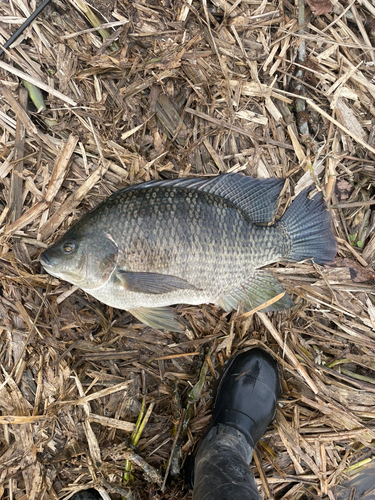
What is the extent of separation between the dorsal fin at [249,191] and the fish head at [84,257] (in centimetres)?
92

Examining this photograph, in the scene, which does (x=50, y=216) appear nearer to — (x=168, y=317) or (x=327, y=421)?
(x=168, y=317)

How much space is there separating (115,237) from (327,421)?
97.8 inches

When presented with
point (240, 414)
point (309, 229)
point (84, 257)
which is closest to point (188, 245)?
point (84, 257)

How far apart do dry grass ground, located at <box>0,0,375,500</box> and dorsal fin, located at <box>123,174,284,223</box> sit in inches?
6.3

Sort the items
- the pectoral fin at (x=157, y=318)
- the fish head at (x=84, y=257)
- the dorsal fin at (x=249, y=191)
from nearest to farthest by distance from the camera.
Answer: the fish head at (x=84, y=257)
the pectoral fin at (x=157, y=318)
the dorsal fin at (x=249, y=191)

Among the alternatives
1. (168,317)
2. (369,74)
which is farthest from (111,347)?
(369,74)

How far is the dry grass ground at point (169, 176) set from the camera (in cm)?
282

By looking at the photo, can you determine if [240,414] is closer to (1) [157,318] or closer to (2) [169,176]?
(1) [157,318]

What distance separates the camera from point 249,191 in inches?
118

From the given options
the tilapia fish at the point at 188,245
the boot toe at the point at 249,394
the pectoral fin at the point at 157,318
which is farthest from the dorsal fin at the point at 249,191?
the boot toe at the point at 249,394

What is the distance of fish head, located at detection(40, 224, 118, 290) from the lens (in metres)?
2.55

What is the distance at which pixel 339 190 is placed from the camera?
10.4ft

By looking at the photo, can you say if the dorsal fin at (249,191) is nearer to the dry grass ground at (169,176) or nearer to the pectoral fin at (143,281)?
the dry grass ground at (169,176)

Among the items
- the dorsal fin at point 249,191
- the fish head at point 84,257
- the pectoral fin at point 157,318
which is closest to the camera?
the fish head at point 84,257
